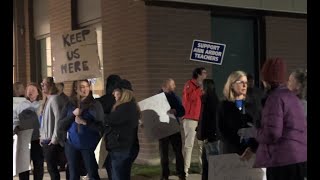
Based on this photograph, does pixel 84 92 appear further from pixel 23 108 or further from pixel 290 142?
pixel 290 142

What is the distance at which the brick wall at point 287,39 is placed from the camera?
9695 millimetres

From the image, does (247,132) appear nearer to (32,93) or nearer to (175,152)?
(175,152)

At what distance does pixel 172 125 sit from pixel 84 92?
1.63 metres

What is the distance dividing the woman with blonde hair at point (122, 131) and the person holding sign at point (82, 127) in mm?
281

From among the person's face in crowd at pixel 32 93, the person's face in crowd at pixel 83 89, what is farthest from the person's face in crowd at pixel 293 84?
the person's face in crowd at pixel 32 93

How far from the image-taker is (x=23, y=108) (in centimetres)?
636

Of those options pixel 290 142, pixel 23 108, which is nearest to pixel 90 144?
pixel 23 108

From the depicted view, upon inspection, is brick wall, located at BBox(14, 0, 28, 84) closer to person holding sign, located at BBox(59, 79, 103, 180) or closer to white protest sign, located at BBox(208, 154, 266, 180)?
person holding sign, located at BBox(59, 79, 103, 180)

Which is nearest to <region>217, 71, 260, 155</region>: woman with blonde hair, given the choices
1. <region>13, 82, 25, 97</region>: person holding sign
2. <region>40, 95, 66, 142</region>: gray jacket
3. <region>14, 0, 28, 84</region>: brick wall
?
<region>40, 95, 66, 142</region>: gray jacket

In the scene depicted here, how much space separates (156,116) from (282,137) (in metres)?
2.71

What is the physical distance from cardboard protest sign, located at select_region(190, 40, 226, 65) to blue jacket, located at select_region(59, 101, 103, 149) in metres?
1.76

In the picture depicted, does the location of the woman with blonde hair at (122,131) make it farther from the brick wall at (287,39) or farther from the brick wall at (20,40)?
the brick wall at (20,40)

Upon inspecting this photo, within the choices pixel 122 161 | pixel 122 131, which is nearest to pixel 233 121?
pixel 122 131

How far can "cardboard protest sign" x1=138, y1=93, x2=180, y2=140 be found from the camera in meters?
6.72
